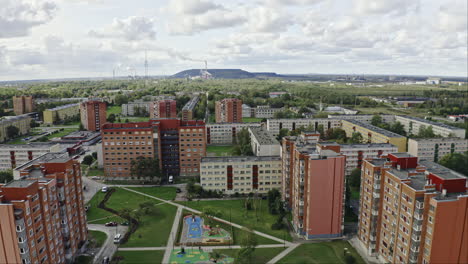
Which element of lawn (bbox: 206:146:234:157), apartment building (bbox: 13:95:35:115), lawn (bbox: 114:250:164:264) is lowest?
lawn (bbox: 114:250:164:264)

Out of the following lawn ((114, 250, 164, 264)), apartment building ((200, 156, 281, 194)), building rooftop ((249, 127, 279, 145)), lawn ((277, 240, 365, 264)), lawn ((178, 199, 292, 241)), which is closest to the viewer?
lawn ((277, 240, 365, 264))

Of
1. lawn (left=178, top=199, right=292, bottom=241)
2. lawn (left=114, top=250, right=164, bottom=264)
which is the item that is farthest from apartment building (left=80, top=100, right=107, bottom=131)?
lawn (left=114, top=250, right=164, bottom=264)

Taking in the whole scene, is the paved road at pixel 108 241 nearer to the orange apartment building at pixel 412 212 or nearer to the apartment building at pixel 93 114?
the orange apartment building at pixel 412 212

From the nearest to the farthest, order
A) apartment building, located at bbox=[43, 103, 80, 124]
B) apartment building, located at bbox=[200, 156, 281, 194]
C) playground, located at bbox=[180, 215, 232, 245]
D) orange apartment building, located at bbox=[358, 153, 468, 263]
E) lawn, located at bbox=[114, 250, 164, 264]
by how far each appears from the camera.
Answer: orange apartment building, located at bbox=[358, 153, 468, 263]
lawn, located at bbox=[114, 250, 164, 264]
playground, located at bbox=[180, 215, 232, 245]
apartment building, located at bbox=[200, 156, 281, 194]
apartment building, located at bbox=[43, 103, 80, 124]

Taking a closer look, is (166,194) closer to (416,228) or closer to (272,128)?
(416,228)

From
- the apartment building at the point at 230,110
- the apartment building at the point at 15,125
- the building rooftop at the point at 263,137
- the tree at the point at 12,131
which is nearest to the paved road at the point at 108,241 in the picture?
the building rooftop at the point at 263,137

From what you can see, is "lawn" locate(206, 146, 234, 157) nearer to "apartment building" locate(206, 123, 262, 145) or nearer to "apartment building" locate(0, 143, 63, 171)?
"apartment building" locate(206, 123, 262, 145)

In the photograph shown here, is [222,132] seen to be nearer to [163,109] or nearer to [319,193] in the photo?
[163,109]

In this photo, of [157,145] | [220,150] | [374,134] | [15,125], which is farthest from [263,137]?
[15,125]
